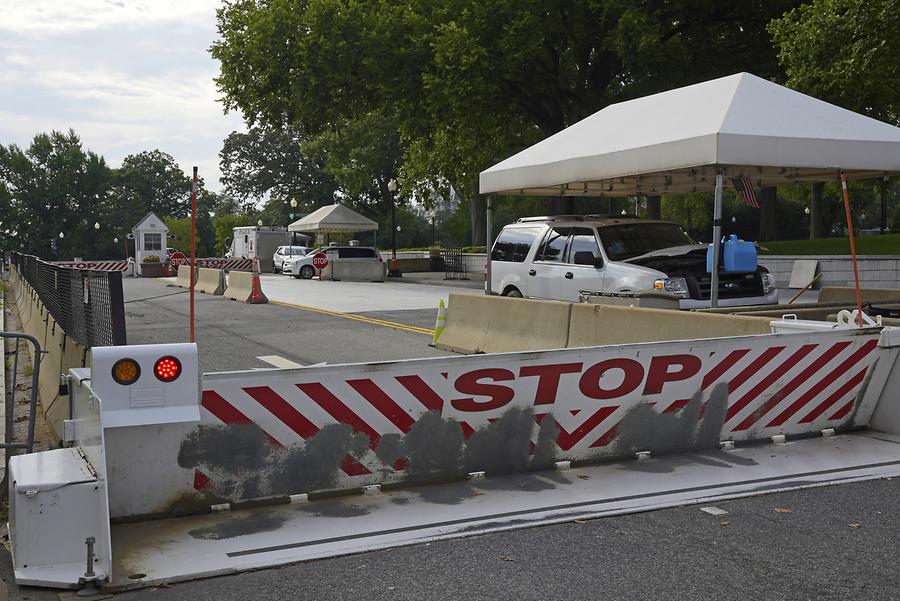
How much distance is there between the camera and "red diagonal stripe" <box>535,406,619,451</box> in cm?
699

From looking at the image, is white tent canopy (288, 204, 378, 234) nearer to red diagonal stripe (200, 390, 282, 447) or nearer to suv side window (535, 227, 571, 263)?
suv side window (535, 227, 571, 263)

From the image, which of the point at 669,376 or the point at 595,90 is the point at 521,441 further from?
the point at 595,90

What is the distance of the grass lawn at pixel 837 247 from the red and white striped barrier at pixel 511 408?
22.2 m

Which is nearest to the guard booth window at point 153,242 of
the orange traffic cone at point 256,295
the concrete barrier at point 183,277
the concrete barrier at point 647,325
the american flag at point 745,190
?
the concrete barrier at point 183,277

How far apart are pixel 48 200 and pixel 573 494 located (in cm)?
12722

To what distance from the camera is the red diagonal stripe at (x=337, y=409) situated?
6.27 meters

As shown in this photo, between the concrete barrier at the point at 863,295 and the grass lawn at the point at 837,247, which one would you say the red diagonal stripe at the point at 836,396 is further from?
the grass lawn at the point at 837,247

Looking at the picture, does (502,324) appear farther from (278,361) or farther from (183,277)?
(183,277)

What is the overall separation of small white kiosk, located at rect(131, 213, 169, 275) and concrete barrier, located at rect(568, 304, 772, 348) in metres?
52.5

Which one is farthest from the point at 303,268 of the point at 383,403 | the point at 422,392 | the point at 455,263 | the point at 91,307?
the point at 383,403

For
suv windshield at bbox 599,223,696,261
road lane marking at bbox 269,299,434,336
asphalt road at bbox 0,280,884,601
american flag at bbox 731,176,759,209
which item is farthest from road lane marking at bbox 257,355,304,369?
asphalt road at bbox 0,280,884,601

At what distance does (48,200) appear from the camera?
121 meters

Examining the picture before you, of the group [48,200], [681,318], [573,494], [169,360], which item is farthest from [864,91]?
[48,200]

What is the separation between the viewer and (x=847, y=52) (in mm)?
22578
